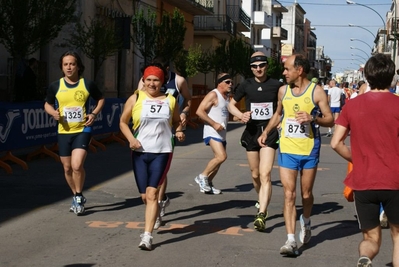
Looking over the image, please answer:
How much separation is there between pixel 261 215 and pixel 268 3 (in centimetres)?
9007

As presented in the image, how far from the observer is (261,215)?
838 centimetres

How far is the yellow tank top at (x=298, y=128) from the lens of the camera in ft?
24.5

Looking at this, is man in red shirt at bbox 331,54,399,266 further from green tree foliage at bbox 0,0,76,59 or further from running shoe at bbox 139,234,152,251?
Result: green tree foliage at bbox 0,0,76,59

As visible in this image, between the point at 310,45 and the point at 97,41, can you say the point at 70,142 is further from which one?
the point at 310,45

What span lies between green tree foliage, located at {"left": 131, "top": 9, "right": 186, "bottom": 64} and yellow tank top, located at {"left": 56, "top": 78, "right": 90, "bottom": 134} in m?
20.8

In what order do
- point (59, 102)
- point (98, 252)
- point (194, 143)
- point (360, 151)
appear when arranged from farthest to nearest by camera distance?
point (194, 143) < point (59, 102) < point (98, 252) < point (360, 151)

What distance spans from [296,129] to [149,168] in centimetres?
145

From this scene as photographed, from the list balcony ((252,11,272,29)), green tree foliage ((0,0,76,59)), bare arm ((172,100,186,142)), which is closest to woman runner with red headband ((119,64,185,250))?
bare arm ((172,100,186,142))

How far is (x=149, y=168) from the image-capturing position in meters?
7.66

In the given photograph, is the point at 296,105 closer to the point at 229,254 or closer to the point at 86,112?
the point at 229,254

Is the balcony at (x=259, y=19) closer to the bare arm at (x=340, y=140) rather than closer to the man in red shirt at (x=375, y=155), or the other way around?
the bare arm at (x=340, y=140)

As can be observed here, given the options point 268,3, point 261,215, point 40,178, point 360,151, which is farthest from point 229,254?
point 268,3

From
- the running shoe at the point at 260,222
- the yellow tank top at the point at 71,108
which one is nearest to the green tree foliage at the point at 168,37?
the yellow tank top at the point at 71,108

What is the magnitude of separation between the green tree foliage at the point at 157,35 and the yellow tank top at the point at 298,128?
22.9 meters
